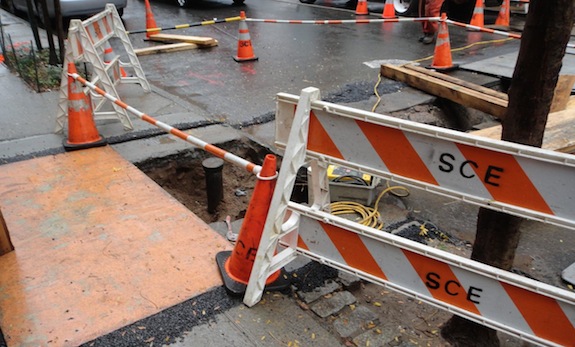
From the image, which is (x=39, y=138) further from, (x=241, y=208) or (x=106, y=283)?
(x=106, y=283)

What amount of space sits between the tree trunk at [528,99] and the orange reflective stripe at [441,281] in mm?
492

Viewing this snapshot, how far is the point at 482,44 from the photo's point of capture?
33.9ft

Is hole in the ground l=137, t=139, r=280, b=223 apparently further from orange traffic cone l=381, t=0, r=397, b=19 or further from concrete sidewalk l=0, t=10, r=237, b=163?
orange traffic cone l=381, t=0, r=397, b=19

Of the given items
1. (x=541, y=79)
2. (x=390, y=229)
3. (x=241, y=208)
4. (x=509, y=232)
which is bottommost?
(x=241, y=208)

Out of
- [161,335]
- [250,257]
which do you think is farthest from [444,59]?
[161,335]

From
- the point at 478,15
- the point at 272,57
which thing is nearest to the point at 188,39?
the point at 272,57

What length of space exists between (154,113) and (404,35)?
24.9 feet

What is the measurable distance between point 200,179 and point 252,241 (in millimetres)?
2704

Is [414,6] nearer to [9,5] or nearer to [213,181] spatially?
[213,181]

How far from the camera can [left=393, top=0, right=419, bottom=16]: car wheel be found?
519 inches

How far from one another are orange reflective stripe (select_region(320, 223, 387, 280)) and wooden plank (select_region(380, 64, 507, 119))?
388 cm

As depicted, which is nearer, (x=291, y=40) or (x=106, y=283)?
(x=106, y=283)

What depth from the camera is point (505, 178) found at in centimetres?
205

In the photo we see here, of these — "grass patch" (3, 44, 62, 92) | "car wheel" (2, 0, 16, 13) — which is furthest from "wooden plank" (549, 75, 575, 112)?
"car wheel" (2, 0, 16, 13)
